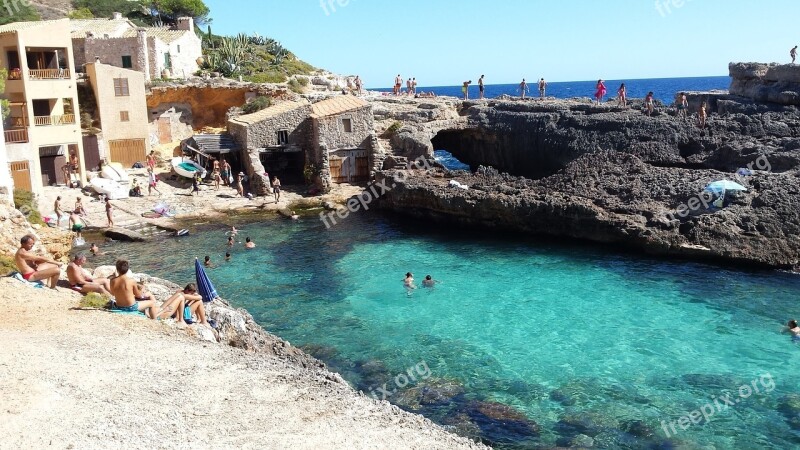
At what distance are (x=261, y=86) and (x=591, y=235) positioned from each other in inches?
1122

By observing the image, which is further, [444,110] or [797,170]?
[444,110]

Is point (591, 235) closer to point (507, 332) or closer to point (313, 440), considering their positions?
point (507, 332)

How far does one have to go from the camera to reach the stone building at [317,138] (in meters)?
40.2

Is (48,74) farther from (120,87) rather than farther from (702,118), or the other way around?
(702,118)

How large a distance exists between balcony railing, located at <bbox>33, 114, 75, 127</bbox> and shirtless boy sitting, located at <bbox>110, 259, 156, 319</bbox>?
24.9 meters

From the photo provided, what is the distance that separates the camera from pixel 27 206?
95.0 ft

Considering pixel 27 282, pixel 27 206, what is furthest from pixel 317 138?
pixel 27 282

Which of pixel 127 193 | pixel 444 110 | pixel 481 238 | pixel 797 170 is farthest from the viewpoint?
pixel 444 110

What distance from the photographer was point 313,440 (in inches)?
441

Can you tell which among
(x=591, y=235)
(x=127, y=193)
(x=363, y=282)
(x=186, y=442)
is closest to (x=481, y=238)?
(x=591, y=235)

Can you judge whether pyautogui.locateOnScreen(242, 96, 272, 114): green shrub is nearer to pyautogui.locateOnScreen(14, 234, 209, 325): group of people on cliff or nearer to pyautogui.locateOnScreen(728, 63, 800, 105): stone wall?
pyautogui.locateOnScreen(14, 234, 209, 325): group of people on cliff

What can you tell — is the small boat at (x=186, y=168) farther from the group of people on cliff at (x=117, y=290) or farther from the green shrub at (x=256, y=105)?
the group of people on cliff at (x=117, y=290)

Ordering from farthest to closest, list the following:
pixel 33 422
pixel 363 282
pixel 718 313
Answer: pixel 363 282 → pixel 718 313 → pixel 33 422

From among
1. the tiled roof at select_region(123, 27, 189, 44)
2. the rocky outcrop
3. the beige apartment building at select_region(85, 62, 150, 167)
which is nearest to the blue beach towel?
the rocky outcrop
